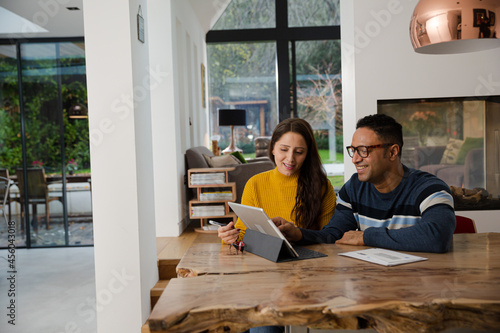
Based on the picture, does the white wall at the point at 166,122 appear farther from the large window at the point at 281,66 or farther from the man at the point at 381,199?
the large window at the point at 281,66

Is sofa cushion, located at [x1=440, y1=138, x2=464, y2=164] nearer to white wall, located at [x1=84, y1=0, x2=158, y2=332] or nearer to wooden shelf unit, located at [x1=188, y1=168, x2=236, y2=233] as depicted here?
wooden shelf unit, located at [x1=188, y1=168, x2=236, y2=233]

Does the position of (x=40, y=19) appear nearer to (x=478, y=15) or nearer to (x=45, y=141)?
(x=45, y=141)

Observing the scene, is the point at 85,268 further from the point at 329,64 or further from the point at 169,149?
the point at 329,64

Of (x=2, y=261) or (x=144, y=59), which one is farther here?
(x=2, y=261)

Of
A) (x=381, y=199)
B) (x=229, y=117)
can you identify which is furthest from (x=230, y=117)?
(x=381, y=199)

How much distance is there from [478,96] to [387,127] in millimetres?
2583

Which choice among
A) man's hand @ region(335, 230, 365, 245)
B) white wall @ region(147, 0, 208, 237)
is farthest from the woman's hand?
white wall @ region(147, 0, 208, 237)


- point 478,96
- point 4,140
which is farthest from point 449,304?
point 4,140

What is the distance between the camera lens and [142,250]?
10.5 feet

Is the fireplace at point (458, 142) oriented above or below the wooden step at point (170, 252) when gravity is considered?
above

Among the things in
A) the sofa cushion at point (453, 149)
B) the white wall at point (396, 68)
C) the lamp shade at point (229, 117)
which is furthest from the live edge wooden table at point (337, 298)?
the lamp shade at point (229, 117)

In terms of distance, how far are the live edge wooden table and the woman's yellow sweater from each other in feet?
2.88

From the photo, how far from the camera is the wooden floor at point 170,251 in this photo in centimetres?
356

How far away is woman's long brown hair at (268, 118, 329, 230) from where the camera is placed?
2.47 m
